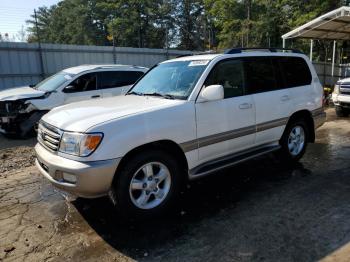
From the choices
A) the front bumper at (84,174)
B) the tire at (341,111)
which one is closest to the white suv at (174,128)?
the front bumper at (84,174)

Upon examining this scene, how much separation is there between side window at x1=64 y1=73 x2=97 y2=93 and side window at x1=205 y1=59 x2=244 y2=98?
523cm

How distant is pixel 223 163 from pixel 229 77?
1205mm

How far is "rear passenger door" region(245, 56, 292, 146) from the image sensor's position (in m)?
5.10

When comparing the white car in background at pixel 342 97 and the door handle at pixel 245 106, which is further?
the white car in background at pixel 342 97

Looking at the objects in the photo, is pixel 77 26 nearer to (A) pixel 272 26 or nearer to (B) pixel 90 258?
(A) pixel 272 26

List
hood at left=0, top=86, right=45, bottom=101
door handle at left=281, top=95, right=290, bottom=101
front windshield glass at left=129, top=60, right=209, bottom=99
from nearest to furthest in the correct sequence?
1. front windshield glass at left=129, top=60, right=209, bottom=99
2. door handle at left=281, top=95, right=290, bottom=101
3. hood at left=0, top=86, right=45, bottom=101

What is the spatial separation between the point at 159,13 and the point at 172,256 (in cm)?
4293

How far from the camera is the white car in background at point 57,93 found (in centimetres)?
832

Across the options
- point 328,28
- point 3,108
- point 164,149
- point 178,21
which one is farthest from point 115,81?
point 178,21

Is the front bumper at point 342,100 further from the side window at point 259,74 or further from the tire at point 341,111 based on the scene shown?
the side window at point 259,74

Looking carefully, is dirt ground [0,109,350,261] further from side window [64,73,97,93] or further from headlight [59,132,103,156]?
side window [64,73,97,93]

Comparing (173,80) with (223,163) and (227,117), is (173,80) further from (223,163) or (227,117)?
(223,163)

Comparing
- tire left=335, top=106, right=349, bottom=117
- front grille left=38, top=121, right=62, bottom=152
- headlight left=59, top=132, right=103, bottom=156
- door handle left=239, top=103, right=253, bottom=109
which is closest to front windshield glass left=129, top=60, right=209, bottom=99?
door handle left=239, top=103, right=253, bottom=109

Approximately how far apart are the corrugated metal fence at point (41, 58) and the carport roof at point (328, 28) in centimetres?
752
